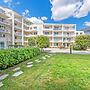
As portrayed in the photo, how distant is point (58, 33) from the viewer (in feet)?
235

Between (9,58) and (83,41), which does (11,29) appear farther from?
(9,58)

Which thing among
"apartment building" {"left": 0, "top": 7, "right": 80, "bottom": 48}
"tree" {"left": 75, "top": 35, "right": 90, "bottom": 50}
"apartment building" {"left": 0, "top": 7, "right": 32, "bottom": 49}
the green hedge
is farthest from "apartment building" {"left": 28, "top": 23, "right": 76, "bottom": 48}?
the green hedge

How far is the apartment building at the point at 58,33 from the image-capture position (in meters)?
70.2

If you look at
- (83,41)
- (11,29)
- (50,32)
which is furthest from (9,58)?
(50,32)

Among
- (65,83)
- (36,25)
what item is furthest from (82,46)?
(65,83)

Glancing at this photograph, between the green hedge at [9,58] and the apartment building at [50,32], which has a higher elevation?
the apartment building at [50,32]

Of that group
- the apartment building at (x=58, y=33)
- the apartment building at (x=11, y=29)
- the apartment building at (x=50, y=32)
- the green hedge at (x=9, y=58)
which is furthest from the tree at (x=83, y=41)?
the green hedge at (x=9, y=58)

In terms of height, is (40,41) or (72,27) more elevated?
(72,27)

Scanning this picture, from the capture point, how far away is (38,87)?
8062 mm

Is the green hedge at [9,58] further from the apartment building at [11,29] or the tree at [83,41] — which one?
the tree at [83,41]

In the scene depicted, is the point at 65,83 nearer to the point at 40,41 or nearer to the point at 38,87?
the point at 38,87

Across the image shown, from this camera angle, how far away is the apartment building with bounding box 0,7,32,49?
48312 mm

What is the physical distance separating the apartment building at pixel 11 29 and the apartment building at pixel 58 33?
18.0 feet

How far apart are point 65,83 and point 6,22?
4598 centimetres
